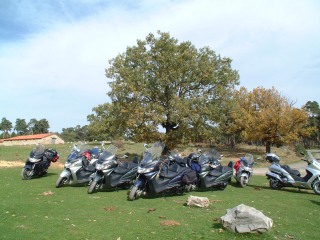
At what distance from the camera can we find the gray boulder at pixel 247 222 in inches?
195

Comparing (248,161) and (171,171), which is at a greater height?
(248,161)

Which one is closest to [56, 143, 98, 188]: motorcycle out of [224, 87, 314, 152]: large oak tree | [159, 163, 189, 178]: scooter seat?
[159, 163, 189, 178]: scooter seat

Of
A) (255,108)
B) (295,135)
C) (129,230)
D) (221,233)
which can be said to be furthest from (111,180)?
(255,108)

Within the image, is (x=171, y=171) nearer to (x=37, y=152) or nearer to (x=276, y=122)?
(x=37, y=152)

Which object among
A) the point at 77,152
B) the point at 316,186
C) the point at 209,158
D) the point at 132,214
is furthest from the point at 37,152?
the point at 316,186

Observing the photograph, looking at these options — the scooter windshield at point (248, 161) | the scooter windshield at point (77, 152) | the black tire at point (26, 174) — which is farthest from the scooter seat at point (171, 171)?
the black tire at point (26, 174)

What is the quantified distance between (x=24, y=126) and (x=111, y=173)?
358 feet

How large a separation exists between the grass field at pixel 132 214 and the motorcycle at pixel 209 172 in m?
0.33

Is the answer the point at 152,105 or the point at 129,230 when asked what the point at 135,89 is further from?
the point at 129,230

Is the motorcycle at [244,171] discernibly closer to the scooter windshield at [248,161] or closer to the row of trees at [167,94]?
the scooter windshield at [248,161]

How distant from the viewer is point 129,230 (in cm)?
532

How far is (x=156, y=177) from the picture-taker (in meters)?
8.38

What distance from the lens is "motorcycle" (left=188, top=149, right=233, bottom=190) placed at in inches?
Answer: 385

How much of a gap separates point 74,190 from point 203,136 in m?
14.4
